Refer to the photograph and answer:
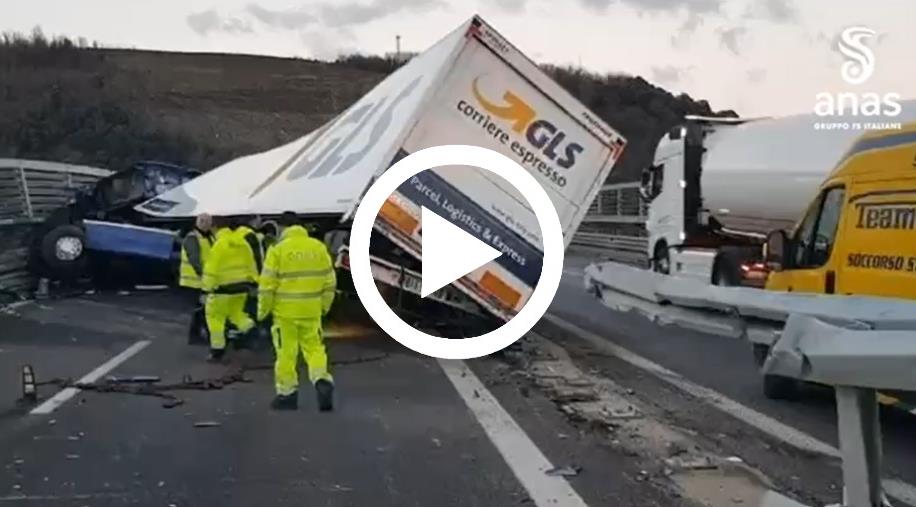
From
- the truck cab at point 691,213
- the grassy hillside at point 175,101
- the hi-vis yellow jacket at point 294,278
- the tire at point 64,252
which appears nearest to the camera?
the hi-vis yellow jacket at point 294,278

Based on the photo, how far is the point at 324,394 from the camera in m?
10.2

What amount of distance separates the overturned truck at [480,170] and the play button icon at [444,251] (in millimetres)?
76

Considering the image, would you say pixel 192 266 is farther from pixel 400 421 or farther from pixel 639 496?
pixel 639 496

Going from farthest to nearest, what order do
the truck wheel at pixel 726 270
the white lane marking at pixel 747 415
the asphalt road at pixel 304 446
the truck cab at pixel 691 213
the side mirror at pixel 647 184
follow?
the side mirror at pixel 647 184 < the truck cab at pixel 691 213 < the truck wheel at pixel 726 270 < the white lane marking at pixel 747 415 < the asphalt road at pixel 304 446

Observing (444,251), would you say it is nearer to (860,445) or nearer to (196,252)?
(196,252)

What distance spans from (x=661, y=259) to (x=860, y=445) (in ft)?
64.6

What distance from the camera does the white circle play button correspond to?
13.0 meters

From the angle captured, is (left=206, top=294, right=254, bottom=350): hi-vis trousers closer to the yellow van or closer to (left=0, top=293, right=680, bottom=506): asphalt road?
(left=0, top=293, right=680, bottom=506): asphalt road

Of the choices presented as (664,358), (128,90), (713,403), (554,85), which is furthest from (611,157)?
(128,90)

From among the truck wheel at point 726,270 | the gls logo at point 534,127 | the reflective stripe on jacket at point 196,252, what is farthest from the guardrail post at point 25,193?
the gls logo at point 534,127

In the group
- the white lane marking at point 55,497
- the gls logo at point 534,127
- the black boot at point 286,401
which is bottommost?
the white lane marking at point 55,497

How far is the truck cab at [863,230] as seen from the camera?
914 centimetres

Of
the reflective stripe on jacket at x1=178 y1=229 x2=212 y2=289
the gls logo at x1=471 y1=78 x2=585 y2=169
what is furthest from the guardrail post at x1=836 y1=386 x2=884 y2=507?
the reflective stripe on jacket at x1=178 y1=229 x2=212 y2=289

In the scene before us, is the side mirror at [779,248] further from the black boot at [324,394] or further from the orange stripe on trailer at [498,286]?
the black boot at [324,394]
